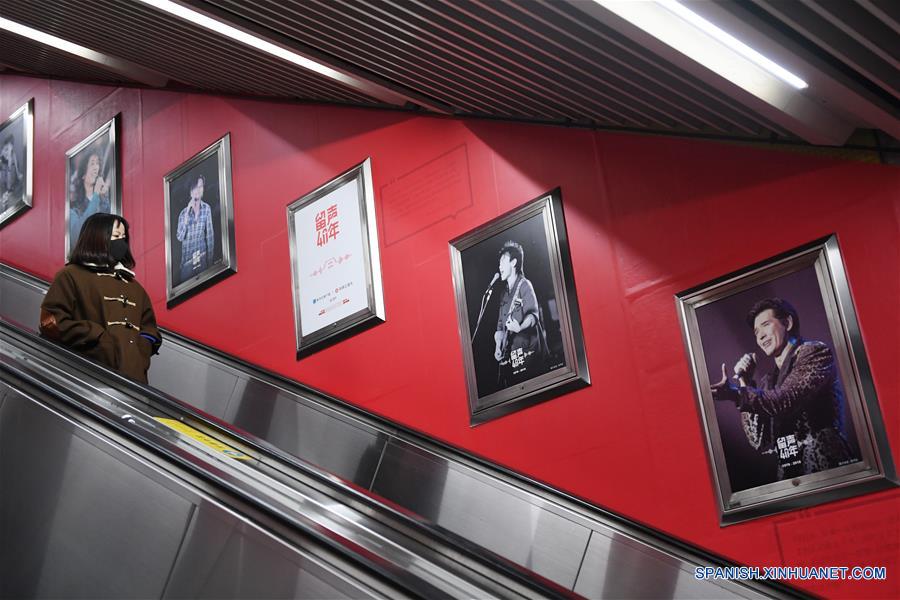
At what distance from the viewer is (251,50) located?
6.89 metres

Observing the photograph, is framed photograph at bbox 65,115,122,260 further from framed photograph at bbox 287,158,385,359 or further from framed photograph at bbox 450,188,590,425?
framed photograph at bbox 450,188,590,425

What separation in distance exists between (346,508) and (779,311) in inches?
117

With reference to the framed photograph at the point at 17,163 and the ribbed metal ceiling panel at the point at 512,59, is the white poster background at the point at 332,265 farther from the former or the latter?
the framed photograph at the point at 17,163

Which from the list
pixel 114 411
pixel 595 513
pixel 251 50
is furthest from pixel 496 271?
pixel 114 411

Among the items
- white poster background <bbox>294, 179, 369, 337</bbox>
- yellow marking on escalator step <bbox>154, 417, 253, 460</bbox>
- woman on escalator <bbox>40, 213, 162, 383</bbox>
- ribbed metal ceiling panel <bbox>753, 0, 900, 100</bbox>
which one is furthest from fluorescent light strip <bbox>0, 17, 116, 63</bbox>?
ribbed metal ceiling panel <bbox>753, 0, 900, 100</bbox>

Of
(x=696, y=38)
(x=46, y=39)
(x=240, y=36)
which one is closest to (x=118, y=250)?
(x=240, y=36)

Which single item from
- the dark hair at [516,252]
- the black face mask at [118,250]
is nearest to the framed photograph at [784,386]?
the dark hair at [516,252]

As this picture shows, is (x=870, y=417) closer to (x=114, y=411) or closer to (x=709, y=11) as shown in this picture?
(x=709, y=11)

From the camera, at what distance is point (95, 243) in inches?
195

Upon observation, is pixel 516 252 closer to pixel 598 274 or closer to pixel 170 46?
pixel 598 274

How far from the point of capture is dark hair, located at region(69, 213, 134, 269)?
492cm

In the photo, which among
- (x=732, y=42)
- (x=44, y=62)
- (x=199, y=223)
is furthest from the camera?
(x=44, y=62)

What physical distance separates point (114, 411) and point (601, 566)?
232cm

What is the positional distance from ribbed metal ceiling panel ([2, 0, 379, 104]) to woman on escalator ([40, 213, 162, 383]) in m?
2.33
